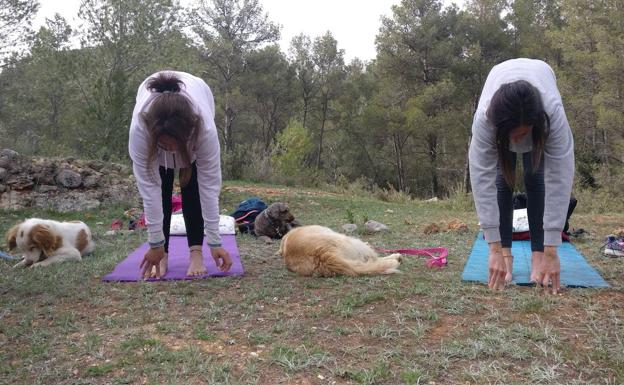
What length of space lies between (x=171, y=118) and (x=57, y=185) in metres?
6.34

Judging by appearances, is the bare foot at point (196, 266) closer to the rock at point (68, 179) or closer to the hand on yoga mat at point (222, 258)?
the hand on yoga mat at point (222, 258)

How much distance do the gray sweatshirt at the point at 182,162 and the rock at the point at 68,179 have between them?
5.71m

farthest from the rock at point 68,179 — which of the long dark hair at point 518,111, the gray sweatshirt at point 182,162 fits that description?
the long dark hair at point 518,111

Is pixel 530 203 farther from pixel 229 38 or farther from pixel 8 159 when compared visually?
pixel 229 38

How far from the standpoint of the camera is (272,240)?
5.39 meters

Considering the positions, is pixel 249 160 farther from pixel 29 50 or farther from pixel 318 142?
pixel 318 142

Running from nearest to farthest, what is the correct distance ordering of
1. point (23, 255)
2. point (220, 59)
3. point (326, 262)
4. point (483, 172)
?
point (483, 172) → point (326, 262) → point (23, 255) → point (220, 59)

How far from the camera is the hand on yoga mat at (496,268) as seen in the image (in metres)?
2.73

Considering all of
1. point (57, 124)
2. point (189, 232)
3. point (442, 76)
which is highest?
point (442, 76)

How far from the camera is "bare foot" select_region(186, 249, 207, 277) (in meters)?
3.38

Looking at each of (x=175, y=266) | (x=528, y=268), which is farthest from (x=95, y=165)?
(x=528, y=268)

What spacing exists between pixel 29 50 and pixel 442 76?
1624 cm

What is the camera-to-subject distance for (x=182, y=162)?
3.10 m

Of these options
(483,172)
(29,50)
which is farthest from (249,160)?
(483,172)
